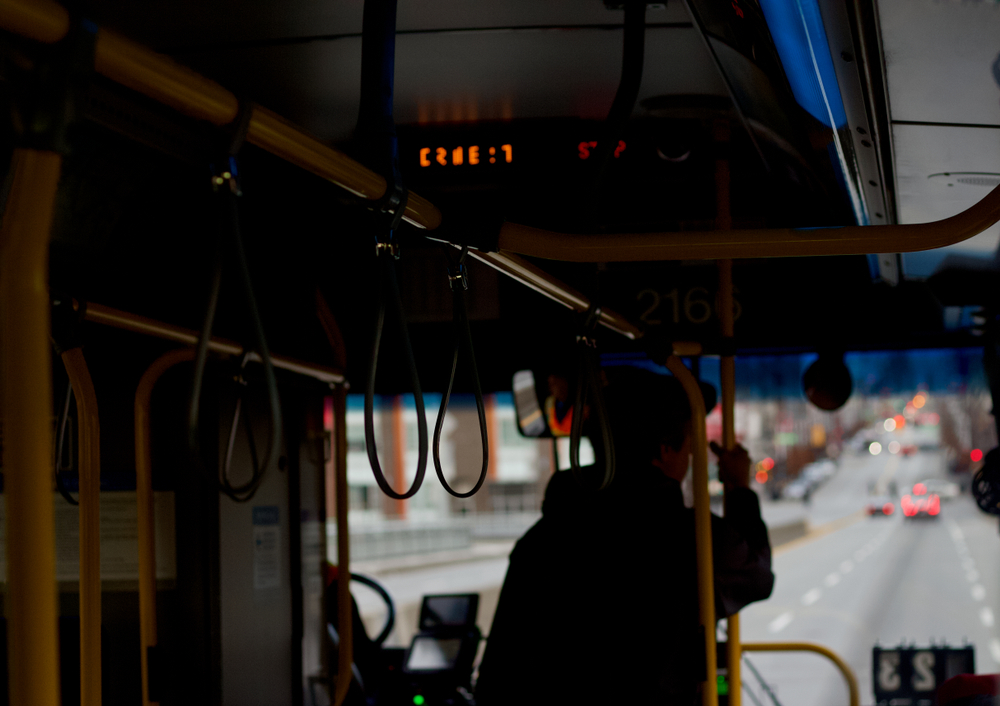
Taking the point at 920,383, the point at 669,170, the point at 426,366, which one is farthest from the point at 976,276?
the point at 426,366

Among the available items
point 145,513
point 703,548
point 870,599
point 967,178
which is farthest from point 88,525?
point 870,599

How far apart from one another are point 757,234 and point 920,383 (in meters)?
2.76

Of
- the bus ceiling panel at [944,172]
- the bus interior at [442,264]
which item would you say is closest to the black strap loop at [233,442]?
the bus interior at [442,264]

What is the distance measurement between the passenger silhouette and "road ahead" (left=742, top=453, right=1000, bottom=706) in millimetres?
6827

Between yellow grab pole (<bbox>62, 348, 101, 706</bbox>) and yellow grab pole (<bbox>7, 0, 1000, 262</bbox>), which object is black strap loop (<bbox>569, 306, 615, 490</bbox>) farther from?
yellow grab pole (<bbox>62, 348, 101, 706</bbox>)

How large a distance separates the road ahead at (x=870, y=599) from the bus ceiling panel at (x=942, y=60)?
7109mm

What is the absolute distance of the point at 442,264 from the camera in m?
3.12

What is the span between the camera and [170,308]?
9.38 feet

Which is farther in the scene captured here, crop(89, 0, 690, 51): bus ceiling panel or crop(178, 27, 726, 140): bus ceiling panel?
crop(178, 27, 726, 140): bus ceiling panel

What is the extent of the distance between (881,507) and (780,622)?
65.0 ft

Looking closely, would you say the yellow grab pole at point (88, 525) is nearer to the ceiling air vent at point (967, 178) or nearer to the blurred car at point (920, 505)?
the ceiling air vent at point (967, 178)

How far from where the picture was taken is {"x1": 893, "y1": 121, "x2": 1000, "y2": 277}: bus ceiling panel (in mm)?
2088

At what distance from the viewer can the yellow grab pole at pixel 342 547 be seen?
8.78 feet

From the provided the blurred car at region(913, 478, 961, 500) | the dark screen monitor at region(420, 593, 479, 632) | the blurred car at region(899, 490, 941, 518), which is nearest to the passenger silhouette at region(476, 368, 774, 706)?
the dark screen monitor at region(420, 593, 479, 632)
